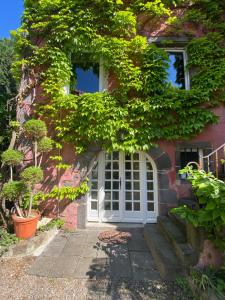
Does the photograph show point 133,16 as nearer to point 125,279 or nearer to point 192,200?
point 192,200

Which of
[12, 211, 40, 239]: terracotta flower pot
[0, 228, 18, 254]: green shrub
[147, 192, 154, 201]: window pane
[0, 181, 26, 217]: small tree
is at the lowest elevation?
[0, 228, 18, 254]: green shrub

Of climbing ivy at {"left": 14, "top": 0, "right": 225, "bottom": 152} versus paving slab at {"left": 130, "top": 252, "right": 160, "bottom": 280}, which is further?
climbing ivy at {"left": 14, "top": 0, "right": 225, "bottom": 152}

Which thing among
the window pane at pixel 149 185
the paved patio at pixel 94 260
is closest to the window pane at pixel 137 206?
the window pane at pixel 149 185

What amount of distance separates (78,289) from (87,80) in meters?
5.17

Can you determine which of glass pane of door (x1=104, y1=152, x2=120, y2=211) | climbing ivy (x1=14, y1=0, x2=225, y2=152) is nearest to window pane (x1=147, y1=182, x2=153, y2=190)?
glass pane of door (x1=104, y1=152, x2=120, y2=211)

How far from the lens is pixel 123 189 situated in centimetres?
595

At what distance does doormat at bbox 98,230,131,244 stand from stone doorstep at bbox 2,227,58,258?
1.22 meters

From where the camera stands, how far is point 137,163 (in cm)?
600

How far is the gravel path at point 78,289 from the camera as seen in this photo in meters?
2.99

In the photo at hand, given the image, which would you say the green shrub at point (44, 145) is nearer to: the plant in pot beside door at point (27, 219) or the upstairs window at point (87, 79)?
the plant in pot beside door at point (27, 219)

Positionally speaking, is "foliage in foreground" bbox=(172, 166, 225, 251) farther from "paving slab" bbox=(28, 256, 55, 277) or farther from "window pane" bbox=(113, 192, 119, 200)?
"window pane" bbox=(113, 192, 119, 200)

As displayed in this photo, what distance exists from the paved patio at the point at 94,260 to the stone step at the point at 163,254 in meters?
0.11

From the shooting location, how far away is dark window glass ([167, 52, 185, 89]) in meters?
6.18

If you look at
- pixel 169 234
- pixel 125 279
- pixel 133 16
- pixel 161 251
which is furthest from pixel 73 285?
pixel 133 16
